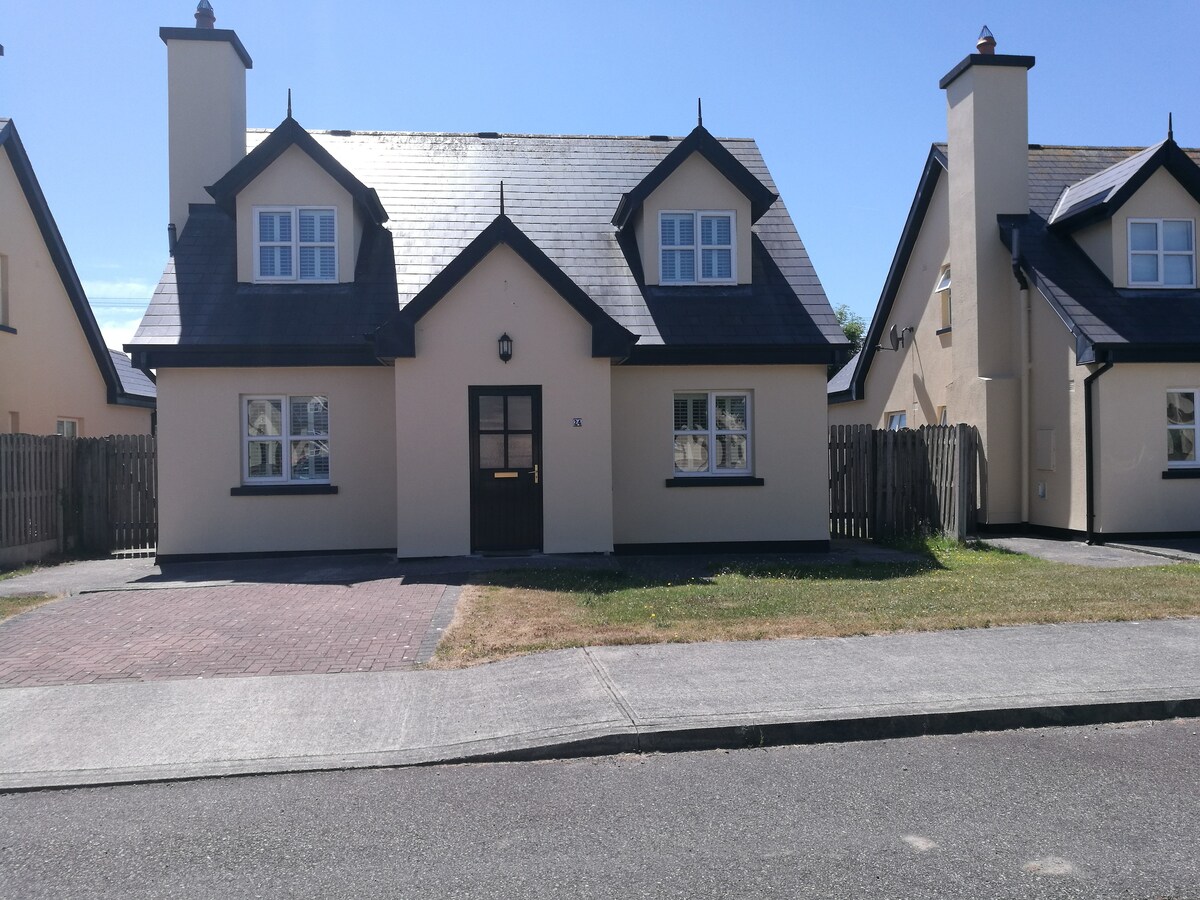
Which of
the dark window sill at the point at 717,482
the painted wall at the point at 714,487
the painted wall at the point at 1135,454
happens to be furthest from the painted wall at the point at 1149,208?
the dark window sill at the point at 717,482

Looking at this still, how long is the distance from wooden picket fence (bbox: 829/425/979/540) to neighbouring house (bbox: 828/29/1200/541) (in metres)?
1.26

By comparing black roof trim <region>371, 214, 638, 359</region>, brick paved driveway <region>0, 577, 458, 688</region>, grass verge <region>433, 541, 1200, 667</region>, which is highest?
black roof trim <region>371, 214, 638, 359</region>

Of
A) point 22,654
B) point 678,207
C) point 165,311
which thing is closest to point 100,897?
point 22,654

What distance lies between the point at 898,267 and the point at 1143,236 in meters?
5.78

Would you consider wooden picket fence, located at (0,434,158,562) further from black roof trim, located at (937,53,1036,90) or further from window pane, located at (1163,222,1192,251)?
window pane, located at (1163,222,1192,251)

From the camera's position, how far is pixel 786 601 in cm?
1031

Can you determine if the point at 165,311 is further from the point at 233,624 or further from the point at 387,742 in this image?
the point at 387,742

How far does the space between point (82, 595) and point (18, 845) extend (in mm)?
7457

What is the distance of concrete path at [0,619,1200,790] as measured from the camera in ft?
19.9

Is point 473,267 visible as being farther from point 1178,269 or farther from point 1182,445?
point 1178,269

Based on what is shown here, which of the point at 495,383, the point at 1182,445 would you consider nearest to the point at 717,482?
the point at 495,383

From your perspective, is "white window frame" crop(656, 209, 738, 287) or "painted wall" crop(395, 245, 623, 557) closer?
"painted wall" crop(395, 245, 623, 557)

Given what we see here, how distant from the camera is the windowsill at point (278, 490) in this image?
14250 millimetres

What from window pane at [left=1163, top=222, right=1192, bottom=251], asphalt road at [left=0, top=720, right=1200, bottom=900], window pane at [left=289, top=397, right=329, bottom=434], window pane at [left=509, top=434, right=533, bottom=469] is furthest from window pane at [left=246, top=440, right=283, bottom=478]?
window pane at [left=1163, top=222, right=1192, bottom=251]
